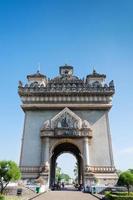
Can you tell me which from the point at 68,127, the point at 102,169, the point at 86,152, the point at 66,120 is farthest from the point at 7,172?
the point at 102,169

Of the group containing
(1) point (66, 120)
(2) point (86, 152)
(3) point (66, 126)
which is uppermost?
(1) point (66, 120)

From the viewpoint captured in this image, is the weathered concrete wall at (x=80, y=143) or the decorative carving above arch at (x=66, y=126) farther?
the decorative carving above arch at (x=66, y=126)

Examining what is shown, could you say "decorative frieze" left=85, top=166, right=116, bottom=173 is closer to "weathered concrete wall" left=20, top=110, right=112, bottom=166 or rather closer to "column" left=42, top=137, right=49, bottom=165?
"weathered concrete wall" left=20, top=110, right=112, bottom=166

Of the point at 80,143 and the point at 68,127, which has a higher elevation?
the point at 68,127

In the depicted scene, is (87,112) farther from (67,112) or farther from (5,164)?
(5,164)

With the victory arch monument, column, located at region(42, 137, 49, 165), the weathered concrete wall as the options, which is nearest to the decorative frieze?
the victory arch monument

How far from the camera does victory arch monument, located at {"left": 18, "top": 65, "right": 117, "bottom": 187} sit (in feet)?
90.7

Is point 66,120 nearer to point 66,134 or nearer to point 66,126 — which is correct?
point 66,126

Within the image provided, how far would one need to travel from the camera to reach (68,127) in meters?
29.3

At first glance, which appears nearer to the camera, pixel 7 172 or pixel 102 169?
pixel 7 172

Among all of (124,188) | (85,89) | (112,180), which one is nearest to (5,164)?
(124,188)

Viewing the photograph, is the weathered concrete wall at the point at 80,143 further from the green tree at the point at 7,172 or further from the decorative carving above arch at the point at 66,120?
the green tree at the point at 7,172

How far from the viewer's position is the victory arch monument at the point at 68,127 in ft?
90.7

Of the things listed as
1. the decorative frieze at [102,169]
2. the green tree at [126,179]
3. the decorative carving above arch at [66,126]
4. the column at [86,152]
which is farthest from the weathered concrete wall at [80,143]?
the green tree at [126,179]
